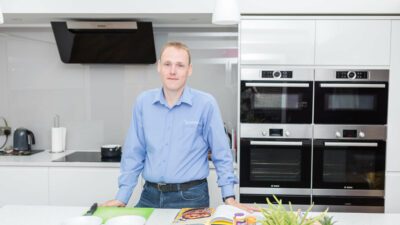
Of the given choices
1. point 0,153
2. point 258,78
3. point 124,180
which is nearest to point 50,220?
point 124,180

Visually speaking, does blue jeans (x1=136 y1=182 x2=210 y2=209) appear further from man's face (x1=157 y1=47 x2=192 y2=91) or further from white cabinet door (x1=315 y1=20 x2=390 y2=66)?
white cabinet door (x1=315 y1=20 x2=390 y2=66)

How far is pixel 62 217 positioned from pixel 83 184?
4.89ft

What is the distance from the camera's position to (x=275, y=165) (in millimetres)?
3117

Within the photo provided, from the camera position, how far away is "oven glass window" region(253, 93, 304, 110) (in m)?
3.07

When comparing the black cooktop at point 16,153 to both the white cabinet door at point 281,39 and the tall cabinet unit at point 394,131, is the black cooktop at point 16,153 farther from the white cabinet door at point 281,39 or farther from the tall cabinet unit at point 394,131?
the tall cabinet unit at point 394,131

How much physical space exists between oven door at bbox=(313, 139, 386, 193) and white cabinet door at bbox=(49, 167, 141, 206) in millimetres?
1527

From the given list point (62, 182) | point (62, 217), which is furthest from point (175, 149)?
point (62, 182)

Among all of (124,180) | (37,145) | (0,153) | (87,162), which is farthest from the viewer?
(37,145)

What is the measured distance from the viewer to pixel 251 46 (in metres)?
3.03

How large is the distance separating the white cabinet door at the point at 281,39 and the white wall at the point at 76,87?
0.70 metres

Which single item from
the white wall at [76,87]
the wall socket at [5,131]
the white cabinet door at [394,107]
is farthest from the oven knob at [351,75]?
the wall socket at [5,131]
